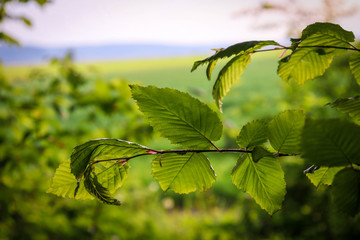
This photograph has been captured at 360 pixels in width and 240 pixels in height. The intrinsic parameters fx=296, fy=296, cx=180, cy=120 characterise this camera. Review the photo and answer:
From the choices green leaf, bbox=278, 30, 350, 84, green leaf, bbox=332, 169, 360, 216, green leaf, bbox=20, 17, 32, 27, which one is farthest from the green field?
green leaf, bbox=332, 169, 360, 216

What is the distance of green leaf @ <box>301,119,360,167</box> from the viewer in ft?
0.97

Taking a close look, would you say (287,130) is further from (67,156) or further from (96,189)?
(67,156)

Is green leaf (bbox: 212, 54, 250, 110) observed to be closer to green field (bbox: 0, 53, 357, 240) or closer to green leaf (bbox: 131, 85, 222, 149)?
green leaf (bbox: 131, 85, 222, 149)

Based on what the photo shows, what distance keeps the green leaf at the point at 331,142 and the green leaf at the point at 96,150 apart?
22 cm

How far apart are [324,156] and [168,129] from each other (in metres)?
0.20

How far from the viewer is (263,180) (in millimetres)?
444

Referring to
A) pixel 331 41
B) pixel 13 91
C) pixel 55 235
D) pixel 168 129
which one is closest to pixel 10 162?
pixel 13 91

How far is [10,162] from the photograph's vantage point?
2066mm

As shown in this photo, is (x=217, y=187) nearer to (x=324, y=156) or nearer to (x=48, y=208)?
(x=48, y=208)

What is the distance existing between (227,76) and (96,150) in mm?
264

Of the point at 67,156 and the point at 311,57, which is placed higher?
the point at 311,57

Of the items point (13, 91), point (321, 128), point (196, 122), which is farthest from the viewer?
point (13, 91)

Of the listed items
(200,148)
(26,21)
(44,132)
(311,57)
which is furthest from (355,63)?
(44,132)

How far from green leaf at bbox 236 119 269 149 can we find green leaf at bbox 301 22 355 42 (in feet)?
0.45
